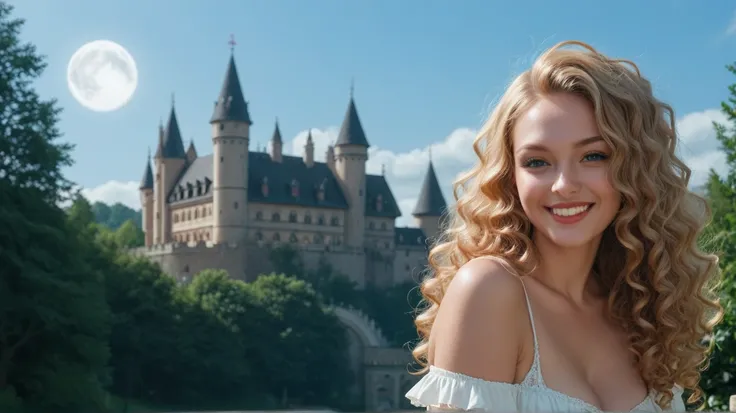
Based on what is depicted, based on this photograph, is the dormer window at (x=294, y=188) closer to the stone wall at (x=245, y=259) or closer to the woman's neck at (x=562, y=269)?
the stone wall at (x=245, y=259)

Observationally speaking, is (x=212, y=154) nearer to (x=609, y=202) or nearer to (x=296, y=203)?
(x=296, y=203)

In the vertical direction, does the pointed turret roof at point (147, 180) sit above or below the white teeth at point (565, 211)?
above

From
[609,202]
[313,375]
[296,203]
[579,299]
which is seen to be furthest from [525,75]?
[296,203]

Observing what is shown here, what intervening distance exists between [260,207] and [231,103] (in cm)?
550

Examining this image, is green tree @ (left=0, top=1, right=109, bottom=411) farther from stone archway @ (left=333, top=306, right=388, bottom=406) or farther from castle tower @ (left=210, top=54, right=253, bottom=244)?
castle tower @ (left=210, top=54, right=253, bottom=244)

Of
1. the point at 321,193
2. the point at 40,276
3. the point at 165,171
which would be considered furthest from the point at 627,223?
the point at 165,171

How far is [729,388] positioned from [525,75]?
2952 mm

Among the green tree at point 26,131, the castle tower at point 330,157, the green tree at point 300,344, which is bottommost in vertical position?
the green tree at point 300,344

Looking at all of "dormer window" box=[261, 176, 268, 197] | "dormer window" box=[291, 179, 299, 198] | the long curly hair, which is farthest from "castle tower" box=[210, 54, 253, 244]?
the long curly hair

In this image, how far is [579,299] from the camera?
5.32ft

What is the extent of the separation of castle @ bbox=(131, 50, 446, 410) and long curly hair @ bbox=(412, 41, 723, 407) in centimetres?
4492

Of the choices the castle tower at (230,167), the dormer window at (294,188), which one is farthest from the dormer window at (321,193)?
the castle tower at (230,167)

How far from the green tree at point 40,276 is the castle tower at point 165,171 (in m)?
35.9

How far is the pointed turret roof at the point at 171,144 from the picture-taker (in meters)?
53.8
